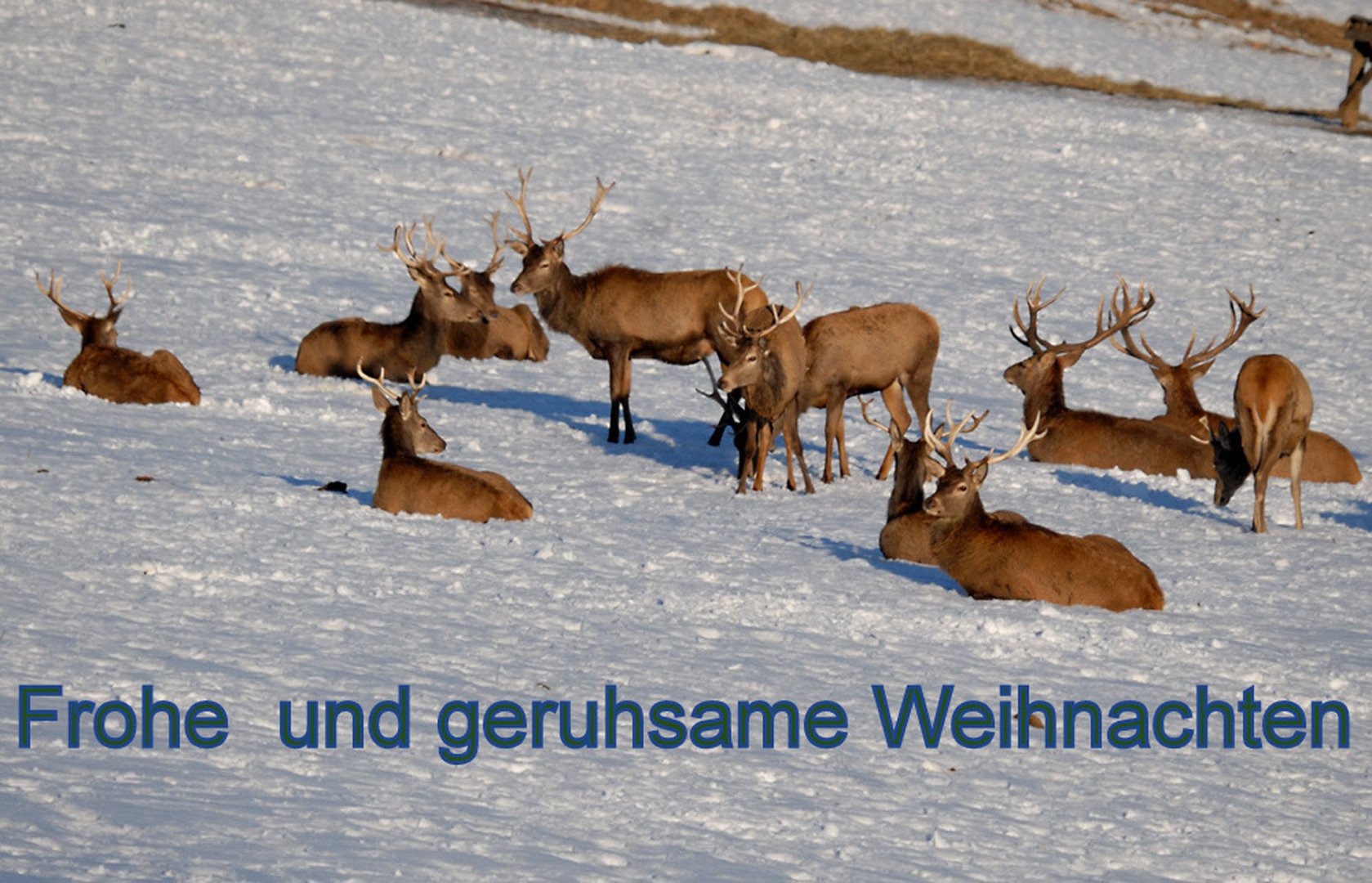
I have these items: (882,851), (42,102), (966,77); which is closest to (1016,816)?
(882,851)

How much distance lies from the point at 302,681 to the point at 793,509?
18.8 ft

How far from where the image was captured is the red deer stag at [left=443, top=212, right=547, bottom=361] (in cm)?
1788

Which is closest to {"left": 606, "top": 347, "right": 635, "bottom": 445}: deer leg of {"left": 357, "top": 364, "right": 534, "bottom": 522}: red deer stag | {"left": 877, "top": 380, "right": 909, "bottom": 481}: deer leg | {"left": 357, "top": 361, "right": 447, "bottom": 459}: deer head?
{"left": 877, "top": 380, "right": 909, "bottom": 481}: deer leg

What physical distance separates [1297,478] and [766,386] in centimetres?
388

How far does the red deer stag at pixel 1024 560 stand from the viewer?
9.82 metres

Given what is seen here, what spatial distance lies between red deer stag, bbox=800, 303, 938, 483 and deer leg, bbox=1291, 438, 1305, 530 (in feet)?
9.11

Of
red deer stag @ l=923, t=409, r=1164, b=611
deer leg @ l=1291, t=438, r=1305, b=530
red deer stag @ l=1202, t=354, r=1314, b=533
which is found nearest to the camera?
red deer stag @ l=923, t=409, r=1164, b=611

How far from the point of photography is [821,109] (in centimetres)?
2847

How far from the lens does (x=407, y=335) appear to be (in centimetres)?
1650

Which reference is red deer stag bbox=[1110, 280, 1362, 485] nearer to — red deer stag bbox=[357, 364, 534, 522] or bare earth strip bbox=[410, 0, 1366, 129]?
red deer stag bbox=[357, 364, 534, 522]

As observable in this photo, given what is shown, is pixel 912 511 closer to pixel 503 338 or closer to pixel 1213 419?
pixel 1213 419

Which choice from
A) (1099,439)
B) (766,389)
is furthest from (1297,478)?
(766,389)

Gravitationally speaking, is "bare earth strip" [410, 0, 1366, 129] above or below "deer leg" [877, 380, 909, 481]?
above

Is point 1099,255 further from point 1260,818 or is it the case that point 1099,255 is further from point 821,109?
point 1260,818
